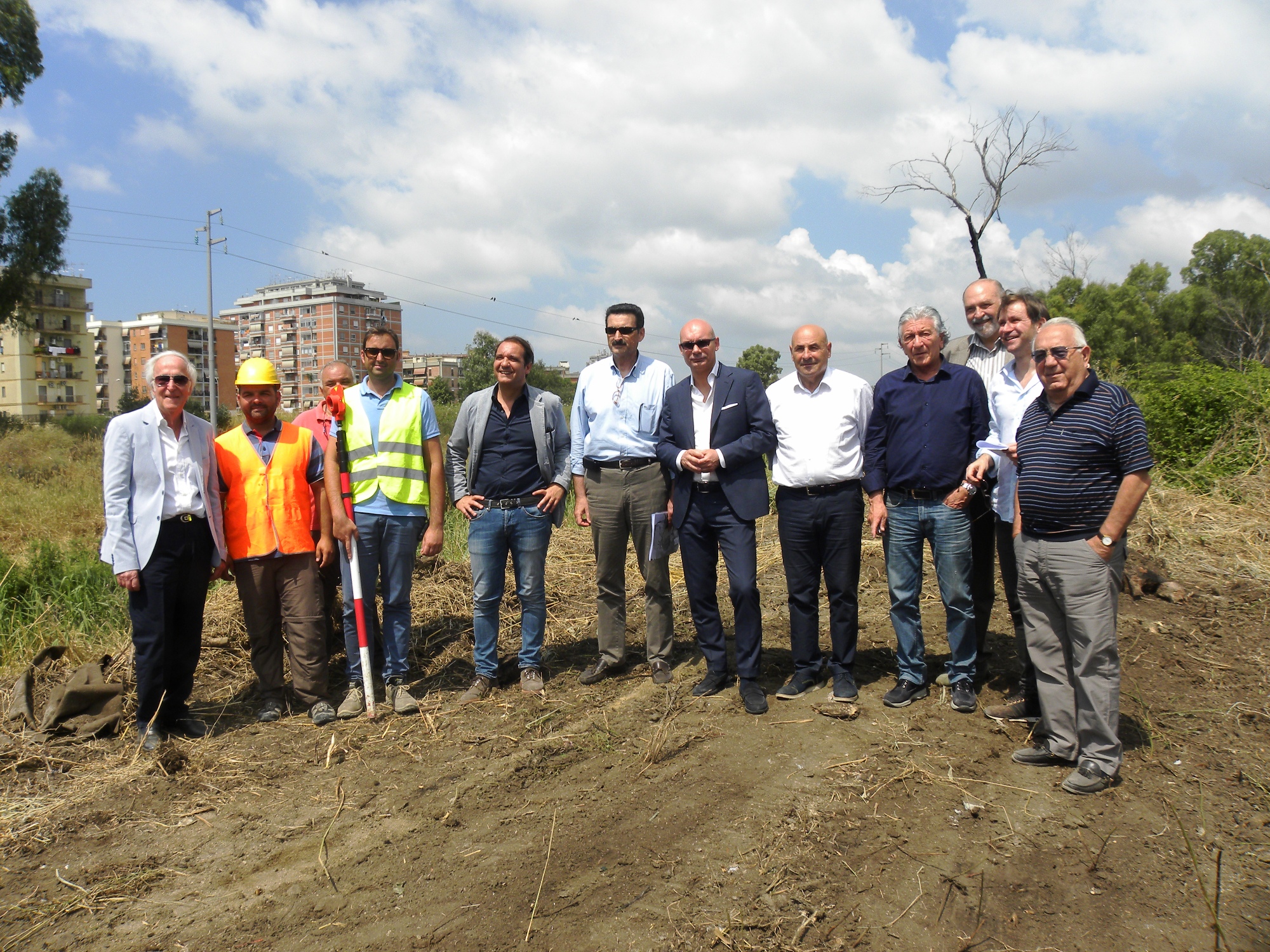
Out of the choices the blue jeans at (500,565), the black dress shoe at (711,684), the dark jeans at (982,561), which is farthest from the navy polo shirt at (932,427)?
the blue jeans at (500,565)

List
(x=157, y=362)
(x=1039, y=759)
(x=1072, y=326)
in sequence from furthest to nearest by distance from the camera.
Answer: (x=157, y=362) → (x=1039, y=759) → (x=1072, y=326)

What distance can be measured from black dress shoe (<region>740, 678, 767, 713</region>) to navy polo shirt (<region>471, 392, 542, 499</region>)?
5.82ft

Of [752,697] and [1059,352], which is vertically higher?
[1059,352]

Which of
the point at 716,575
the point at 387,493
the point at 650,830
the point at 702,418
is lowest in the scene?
the point at 650,830

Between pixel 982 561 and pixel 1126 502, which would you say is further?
pixel 982 561

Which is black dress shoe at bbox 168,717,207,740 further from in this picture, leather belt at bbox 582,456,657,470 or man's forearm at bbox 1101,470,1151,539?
man's forearm at bbox 1101,470,1151,539

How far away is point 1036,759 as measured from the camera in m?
3.94

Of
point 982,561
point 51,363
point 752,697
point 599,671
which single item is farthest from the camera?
point 51,363

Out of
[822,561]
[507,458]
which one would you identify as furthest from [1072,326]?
[507,458]

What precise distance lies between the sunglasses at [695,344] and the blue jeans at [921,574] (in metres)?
1.37

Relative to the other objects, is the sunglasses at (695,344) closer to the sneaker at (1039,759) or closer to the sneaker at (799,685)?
the sneaker at (799,685)

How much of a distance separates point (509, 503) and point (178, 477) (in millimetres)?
1869

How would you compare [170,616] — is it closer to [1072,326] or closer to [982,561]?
[982,561]

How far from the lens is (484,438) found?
5109mm
